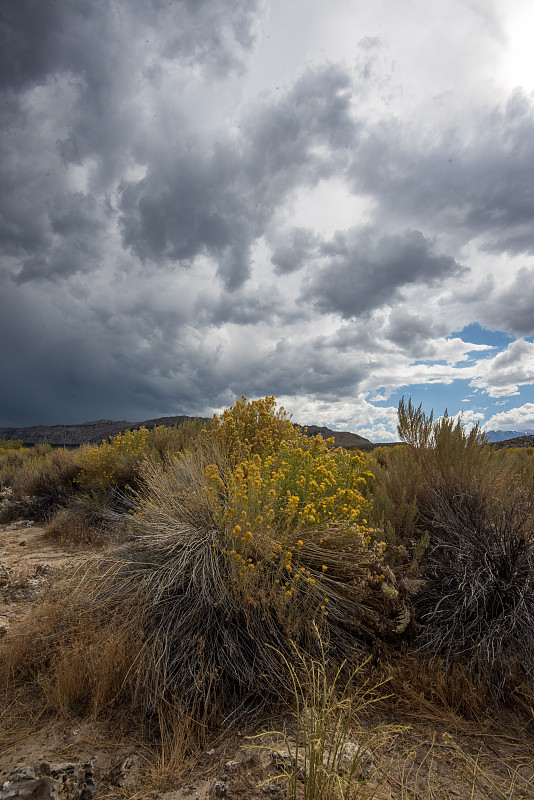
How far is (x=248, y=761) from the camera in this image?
2.03m

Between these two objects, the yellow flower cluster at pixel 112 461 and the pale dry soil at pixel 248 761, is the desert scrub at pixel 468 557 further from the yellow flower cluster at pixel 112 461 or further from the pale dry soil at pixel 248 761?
the yellow flower cluster at pixel 112 461

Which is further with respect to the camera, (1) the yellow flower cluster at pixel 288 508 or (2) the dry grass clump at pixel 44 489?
(2) the dry grass clump at pixel 44 489

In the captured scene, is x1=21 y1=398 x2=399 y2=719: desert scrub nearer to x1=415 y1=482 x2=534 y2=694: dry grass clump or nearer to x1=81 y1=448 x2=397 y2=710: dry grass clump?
x1=81 y1=448 x2=397 y2=710: dry grass clump

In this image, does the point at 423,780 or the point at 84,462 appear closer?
the point at 423,780

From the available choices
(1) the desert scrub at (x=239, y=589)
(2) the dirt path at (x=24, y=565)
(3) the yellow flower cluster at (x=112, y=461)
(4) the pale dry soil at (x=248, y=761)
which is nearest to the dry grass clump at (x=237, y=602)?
(1) the desert scrub at (x=239, y=589)

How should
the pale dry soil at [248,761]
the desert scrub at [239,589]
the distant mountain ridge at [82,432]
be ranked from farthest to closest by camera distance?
the distant mountain ridge at [82,432]
the desert scrub at [239,589]
the pale dry soil at [248,761]

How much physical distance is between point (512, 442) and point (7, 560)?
69.2 ft

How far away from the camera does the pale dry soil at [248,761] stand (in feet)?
6.13

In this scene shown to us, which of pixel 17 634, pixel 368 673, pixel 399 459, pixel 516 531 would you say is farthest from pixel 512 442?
pixel 17 634

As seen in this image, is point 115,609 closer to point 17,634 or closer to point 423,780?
point 17,634

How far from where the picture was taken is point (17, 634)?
3012 millimetres

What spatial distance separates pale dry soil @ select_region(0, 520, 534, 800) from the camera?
1869 mm

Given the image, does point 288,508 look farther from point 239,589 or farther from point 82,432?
point 82,432

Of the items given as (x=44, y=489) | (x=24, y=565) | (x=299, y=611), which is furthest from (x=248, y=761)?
(x=44, y=489)
